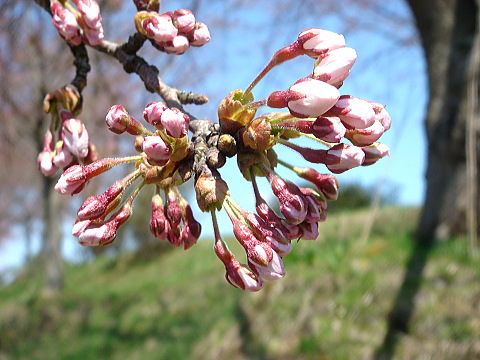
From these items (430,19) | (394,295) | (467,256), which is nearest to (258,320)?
(394,295)

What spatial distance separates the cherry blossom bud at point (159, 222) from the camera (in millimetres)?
684

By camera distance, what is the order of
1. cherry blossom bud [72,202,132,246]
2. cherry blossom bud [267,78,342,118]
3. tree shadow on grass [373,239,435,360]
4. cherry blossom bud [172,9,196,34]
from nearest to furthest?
cherry blossom bud [267,78,342,118]
cherry blossom bud [72,202,132,246]
cherry blossom bud [172,9,196,34]
tree shadow on grass [373,239,435,360]

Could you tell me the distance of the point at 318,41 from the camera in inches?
23.3

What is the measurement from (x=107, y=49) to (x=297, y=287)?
2689 mm

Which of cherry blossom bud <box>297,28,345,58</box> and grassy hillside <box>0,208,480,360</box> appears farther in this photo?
grassy hillside <box>0,208,480,360</box>

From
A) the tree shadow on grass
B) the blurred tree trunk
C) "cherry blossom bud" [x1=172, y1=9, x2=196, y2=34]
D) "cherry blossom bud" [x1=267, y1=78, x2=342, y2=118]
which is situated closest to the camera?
"cherry blossom bud" [x1=267, y1=78, x2=342, y2=118]

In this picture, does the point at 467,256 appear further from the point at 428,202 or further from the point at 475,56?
the point at 475,56

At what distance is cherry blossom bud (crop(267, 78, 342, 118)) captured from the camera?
20.4 inches

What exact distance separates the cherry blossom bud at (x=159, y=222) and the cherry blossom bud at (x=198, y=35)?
24 cm

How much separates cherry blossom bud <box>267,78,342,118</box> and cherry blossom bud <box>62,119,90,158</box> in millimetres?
340

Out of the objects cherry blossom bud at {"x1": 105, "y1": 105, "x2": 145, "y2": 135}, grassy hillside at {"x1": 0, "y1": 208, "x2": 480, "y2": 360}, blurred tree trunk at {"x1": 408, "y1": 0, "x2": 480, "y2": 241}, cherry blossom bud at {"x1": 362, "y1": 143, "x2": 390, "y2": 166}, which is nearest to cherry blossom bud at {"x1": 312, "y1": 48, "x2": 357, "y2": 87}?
cherry blossom bud at {"x1": 362, "y1": 143, "x2": 390, "y2": 166}

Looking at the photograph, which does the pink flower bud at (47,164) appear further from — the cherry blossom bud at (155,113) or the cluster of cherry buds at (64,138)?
the cherry blossom bud at (155,113)

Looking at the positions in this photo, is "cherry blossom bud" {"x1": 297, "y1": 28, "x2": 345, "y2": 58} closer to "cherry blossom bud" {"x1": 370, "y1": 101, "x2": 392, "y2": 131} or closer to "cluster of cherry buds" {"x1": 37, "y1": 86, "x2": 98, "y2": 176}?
"cherry blossom bud" {"x1": 370, "y1": 101, "x2": 392, "y2": 131}

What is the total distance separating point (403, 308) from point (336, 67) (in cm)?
251
